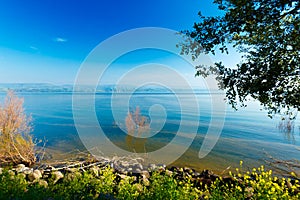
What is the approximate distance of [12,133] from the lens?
373 inches

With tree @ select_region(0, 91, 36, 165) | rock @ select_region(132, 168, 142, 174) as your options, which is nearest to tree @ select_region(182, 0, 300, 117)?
rock @ select_region(132, 168, 142, 174)

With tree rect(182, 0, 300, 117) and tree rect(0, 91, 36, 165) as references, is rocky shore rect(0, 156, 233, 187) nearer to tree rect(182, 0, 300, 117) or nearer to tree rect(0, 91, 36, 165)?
tree rect(0, 91, 36, 165)

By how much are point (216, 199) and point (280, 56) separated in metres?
3.07

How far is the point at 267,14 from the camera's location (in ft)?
11.8

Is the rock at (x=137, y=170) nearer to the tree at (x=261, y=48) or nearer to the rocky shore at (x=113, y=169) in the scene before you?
the rocky shore at (x=113, y=169)

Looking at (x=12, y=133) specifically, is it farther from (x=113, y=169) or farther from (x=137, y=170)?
(x=137, y=170)

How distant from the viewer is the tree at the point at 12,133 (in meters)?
9.27

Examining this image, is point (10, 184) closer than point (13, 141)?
Yes

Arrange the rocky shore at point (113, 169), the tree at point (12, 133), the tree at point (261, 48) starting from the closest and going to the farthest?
the tree at point (261, 48) < the rocky shore at point (113, 169) < the tree at point (12, 133)

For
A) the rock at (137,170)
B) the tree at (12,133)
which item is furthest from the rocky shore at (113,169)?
the tree at (12,133)

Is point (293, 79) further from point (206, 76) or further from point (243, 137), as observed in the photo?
point (243, 137)

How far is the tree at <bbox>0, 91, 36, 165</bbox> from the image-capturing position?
365 inches

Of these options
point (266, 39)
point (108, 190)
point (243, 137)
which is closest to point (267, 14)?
point (266, 39)

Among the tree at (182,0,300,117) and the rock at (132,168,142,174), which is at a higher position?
the tree at (182,0,300,117)
